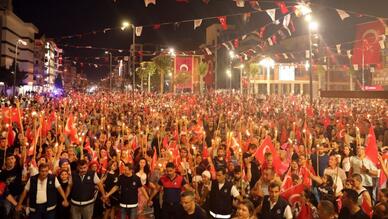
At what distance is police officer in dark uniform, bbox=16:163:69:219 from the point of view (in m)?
6.81

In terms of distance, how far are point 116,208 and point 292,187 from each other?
3.31 metres

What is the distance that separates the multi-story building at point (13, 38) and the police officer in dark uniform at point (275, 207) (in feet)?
205

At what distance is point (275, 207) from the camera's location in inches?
230

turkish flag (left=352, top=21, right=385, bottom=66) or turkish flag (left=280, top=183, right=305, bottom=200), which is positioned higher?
turkish flag (left=352, top=21, right=385, bottom=66)

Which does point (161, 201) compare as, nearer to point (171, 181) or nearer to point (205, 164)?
point (171, 181)

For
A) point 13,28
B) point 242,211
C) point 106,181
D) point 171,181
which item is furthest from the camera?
point 13,28

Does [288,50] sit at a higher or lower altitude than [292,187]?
higher

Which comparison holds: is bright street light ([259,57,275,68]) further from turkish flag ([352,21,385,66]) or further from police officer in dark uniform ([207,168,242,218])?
police officer in dark uniform ([207,168,242,218])

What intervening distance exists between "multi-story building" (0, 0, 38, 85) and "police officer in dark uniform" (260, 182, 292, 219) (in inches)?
2464

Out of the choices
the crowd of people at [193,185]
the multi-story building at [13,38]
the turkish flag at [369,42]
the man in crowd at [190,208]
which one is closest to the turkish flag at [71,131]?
the crowd of people at [193,185]


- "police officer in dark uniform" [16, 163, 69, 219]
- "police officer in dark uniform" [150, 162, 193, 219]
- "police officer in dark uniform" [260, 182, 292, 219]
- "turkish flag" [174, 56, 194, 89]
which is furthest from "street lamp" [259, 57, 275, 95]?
"police officer in dark uniform" [260, 182, 292, 219]

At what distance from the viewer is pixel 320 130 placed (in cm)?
1384

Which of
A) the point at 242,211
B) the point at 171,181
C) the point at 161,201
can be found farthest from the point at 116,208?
the point at 242,211

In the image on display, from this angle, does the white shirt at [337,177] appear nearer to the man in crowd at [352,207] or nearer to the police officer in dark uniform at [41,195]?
the man in crowd at [352,207]
